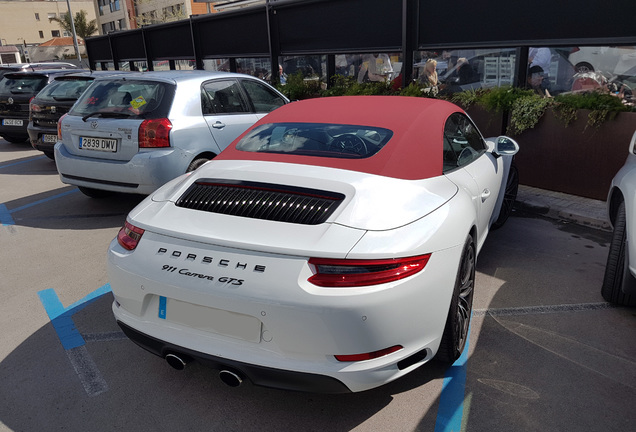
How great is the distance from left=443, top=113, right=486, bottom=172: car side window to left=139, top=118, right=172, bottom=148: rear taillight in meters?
3.08

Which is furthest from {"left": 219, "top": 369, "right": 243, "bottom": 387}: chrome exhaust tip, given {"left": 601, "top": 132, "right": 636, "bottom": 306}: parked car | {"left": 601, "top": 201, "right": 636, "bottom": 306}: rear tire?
{"left": 601, "top": 201, "right": 636, "bottom": 306}: rear tire

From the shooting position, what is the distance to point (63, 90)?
8969 millimetres

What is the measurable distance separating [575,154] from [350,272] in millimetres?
5228

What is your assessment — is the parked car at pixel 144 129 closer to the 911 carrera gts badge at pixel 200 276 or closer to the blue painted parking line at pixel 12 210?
the blue painted parking line at pixel 12 210

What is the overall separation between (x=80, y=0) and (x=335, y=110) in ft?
310

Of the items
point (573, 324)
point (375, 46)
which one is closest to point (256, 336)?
point (573, 324)

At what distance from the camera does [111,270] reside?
269 cm

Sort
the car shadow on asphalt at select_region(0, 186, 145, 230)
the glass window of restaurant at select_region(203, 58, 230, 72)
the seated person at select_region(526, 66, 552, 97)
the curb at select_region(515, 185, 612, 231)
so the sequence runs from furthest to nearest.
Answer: the glass window of restaurant at select_region(203, 58, 230, 72) < the seated person at select_region(526, 66, 552, 97) < the car shadow on asphalt at select_region(0, 186, 145, 230) < the curb at select_region(515, 185, 612, 231)

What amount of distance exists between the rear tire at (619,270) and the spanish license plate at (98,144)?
479 cm

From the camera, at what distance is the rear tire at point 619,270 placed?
359cm

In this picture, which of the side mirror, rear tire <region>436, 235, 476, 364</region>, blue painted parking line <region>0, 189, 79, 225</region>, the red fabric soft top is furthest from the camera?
blue painted parking line <region>0, 189, 79, 225</region>

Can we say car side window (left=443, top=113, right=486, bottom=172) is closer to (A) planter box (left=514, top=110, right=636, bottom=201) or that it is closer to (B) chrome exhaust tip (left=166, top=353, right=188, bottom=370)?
(B) chrome exhaust tip (left=166, top=353, right=188, bottom=370)

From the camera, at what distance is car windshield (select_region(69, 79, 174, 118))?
18.4 feet

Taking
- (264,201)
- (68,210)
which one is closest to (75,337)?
(264,201)
